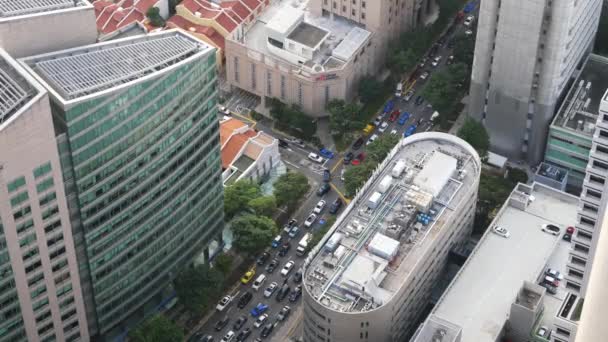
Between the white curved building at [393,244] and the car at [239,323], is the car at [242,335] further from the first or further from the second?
the white curved building at [393,244]

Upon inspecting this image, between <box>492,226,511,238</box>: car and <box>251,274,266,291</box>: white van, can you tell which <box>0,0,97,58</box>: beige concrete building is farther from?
<box>492,226,511,238</box>: car

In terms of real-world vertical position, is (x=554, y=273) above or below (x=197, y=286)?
above

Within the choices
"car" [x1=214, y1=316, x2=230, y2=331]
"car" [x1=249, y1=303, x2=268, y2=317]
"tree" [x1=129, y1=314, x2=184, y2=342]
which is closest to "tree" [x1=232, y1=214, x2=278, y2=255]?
"car" [x1=249, y1=303, x2=268, y2=317]

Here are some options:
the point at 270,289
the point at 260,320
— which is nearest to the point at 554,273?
the point at 270,289

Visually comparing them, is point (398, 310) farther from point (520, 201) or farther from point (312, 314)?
point (520, 201)

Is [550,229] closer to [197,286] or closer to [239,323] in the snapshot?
[239,323]
